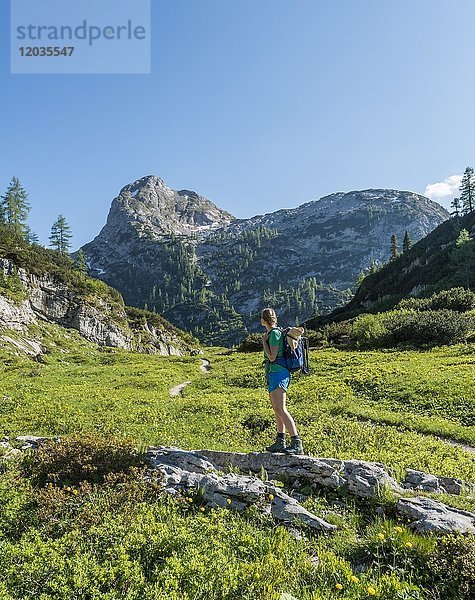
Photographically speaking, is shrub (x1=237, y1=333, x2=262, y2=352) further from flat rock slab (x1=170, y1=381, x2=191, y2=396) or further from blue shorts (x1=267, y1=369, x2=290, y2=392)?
blue shorts (x1=267, y1=369, x2=290, y2=392)

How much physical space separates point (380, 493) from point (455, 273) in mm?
69252

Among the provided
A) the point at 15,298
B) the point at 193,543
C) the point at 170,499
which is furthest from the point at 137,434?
the point at 15,298

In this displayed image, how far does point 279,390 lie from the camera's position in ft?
30.7

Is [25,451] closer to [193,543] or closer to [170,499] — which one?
[170,499]

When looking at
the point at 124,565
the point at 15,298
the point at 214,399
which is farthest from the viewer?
the point at 15,298

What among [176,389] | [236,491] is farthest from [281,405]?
[176,389]

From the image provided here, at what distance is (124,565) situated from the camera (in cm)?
508

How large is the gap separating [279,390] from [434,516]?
4018 mm

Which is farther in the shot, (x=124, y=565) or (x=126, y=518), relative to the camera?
(x=126, y=518)

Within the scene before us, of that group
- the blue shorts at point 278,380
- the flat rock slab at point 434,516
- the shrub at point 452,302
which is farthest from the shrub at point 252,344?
the flat rock slab at point 434,516

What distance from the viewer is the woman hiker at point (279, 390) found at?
9258 mm

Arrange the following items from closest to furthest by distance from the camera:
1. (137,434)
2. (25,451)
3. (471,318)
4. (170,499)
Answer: (170,499) < (25,451) < (137,434) < (471,318)

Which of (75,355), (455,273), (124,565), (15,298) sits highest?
(455,273)

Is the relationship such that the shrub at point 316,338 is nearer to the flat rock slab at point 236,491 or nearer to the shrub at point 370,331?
the shrub at point 370,331
